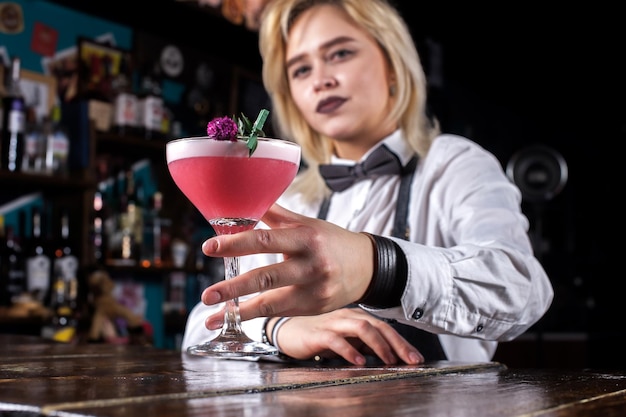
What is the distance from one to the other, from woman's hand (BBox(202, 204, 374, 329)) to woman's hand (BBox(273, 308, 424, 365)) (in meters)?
0.21

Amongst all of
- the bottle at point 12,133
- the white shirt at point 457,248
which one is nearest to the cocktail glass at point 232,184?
the white shirt at point 457,248

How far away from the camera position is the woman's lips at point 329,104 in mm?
1883

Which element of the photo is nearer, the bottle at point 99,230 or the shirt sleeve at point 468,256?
the shirt sleeve at point 468,256

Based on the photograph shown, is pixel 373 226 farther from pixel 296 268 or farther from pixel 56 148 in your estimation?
pixel 56 148

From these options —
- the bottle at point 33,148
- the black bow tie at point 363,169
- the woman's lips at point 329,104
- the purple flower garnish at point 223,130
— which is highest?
the bottle at point 33,148

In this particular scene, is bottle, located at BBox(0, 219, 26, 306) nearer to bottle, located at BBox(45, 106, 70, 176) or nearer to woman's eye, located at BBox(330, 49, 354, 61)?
bottle, located at BBox(45, 106, 70, 176)

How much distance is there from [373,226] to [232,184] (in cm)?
94

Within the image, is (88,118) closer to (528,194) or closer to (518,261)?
(518,261)

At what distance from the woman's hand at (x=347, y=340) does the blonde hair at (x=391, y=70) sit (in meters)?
0.73

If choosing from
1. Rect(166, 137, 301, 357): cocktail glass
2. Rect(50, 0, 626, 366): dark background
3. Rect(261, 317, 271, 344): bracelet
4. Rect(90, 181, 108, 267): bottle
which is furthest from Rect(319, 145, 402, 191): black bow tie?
Rect(50, 0, 626, 366): dark background

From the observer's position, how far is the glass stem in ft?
3.56

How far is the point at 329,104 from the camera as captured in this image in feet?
6.21

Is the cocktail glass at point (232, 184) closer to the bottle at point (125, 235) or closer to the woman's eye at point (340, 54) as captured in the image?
the woman's eye at point (340, 54)

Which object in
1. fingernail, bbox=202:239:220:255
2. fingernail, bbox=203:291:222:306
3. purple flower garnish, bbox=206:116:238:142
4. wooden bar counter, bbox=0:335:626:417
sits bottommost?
wooden bar counter, bbox=0:335:626:417
